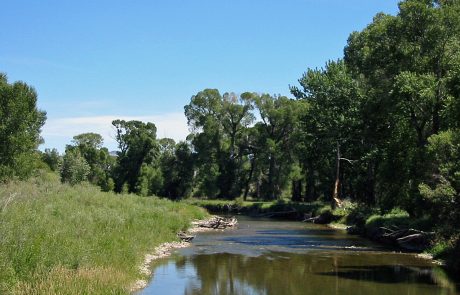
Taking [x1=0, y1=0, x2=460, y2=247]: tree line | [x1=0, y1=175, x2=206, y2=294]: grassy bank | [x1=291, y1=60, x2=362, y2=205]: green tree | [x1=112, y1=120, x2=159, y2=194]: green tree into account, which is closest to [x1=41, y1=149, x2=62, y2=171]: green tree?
[x1=0, y1=0, x2=460, y2=247]: tree line

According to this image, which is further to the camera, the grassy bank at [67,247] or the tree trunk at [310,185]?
the tree trunk at [310,185]

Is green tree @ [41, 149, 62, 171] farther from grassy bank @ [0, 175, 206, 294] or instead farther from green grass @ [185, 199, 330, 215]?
grassy bank @ [0, 175, 206, 294]

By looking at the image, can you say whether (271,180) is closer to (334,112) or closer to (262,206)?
(262,206)

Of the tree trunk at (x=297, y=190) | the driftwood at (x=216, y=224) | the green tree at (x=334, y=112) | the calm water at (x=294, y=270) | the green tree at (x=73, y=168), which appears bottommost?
the calm water at (x=294, y=270)

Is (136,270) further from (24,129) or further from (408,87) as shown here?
(24,129)

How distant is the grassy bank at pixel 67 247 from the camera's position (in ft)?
49.8

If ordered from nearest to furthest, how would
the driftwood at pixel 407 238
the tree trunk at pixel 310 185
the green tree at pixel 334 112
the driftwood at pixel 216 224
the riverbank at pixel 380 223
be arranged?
the riverbank at pixel 380 223 < the driftwood at pixel 407 238 < the driftwood at pixel 216 224 < the green tree at pixel 334 112 < the tree trunk at pixel 310 185

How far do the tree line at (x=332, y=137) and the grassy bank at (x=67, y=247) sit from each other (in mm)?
15252

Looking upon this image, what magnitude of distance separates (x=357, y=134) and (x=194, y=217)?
20.9m

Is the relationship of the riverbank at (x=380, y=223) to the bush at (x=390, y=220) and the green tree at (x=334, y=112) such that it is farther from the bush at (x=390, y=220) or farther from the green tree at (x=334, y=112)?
the green tree at (x=334, y=112)

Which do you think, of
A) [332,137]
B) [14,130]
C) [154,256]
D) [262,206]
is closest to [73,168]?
[14,130]

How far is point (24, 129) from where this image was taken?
184 ft

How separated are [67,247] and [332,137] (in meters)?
43.6

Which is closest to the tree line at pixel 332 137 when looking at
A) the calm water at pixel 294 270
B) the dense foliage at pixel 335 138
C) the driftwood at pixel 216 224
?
the dense foliage at pixel 335 138
